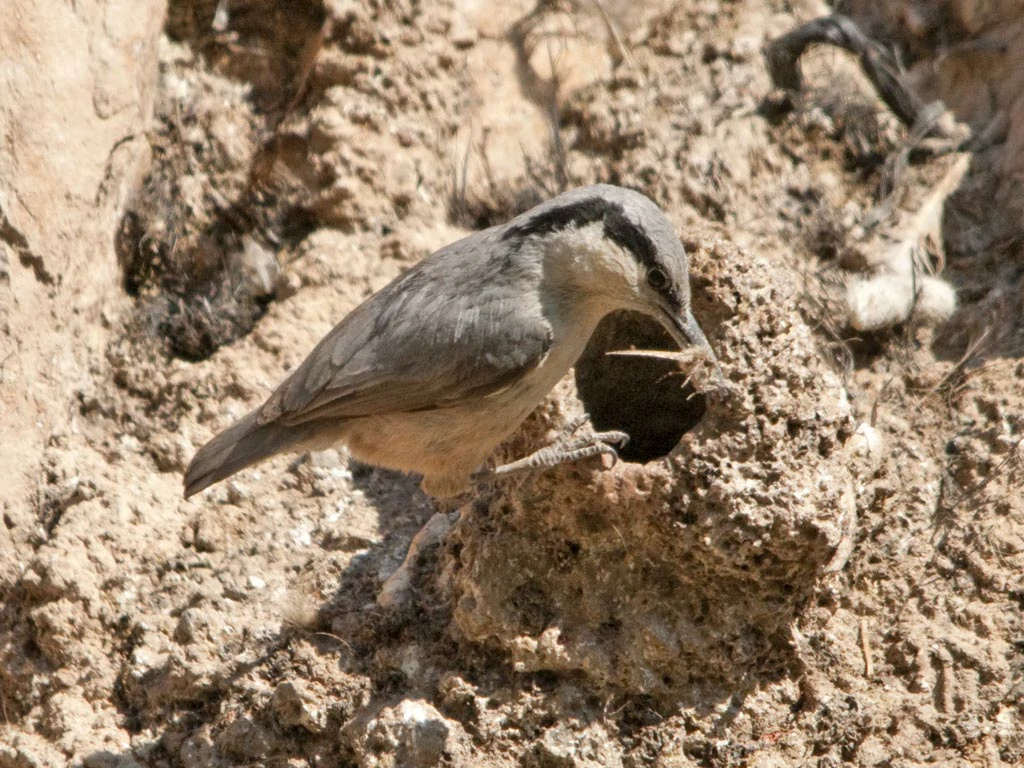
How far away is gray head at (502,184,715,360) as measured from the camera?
4008 millimetres

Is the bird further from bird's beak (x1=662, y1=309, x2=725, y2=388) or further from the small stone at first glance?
the small stone

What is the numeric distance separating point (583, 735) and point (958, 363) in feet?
7.58

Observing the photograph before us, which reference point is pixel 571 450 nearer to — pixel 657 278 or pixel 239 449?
pixel 657 278

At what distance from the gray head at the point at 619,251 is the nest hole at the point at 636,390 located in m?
0.38

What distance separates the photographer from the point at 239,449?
4539mm

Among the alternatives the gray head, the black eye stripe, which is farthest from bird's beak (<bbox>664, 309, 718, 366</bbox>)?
the black eye stripe

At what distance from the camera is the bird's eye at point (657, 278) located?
4.02 metres

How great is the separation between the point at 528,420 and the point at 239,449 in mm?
1152

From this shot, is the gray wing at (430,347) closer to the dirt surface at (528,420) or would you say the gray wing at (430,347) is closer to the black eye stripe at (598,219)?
the black eye stripe at (598,219)

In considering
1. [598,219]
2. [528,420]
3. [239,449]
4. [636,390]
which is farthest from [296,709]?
[598,219]

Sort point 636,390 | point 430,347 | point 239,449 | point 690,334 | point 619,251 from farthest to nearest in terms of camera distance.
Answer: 1. point 636,390
2. point 239,449
3. point 430,347
4. point 619,251
5. point 690,334

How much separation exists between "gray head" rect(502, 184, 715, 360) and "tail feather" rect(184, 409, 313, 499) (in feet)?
3.86

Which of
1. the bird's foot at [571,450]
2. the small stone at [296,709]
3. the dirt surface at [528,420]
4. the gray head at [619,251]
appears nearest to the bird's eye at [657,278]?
the gray head at [619,251]

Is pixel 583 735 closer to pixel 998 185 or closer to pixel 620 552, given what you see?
pixel 620 552
